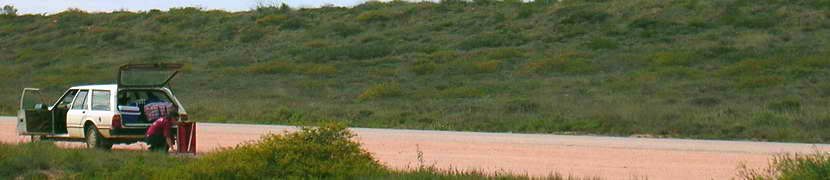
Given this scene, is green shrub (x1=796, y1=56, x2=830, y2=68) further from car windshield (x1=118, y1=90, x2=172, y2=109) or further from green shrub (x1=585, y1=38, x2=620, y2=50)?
car windshield (x1=118, y1=90, x2=172, y2=109)

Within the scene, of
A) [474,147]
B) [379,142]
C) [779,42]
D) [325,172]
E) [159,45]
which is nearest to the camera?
[325,172]

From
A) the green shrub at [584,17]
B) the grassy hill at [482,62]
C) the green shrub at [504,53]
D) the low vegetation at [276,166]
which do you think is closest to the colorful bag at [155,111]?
the low vegetation at [276,166]

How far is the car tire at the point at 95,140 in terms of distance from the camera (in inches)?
706

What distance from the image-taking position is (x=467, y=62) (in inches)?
1843

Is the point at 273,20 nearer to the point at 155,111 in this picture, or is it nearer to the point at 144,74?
the point at 144,74

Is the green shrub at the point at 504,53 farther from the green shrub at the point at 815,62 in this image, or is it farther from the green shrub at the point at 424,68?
the green shrub at the point at 815,62

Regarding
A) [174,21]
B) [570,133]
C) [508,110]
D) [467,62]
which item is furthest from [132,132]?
[174,21]

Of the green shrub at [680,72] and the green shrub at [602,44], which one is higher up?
the green shrub at [602,44]

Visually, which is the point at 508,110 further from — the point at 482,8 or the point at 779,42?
the point at 482,8

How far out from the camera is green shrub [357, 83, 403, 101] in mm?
37594

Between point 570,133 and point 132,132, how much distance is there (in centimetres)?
1103

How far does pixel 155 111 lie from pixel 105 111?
747 millimetres

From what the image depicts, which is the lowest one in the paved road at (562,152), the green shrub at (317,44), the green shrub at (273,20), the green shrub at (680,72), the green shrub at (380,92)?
the green shrub at (380,92)

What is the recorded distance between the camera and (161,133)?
1691 cm
